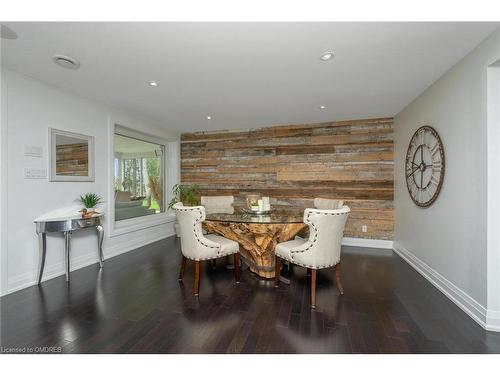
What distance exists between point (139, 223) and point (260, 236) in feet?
9.23

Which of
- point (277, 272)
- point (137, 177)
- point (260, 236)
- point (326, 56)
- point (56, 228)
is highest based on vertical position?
point (326, 56)

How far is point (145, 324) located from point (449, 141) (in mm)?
3506

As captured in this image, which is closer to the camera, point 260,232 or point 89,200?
point 260,232

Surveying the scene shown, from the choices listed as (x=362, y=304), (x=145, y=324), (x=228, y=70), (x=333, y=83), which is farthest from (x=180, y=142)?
(x=362, y=304)

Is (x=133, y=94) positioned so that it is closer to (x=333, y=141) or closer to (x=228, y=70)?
(x=228, y=70)

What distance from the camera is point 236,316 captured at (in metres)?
2.03

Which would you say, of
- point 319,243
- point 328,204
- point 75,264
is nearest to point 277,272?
point 319,243

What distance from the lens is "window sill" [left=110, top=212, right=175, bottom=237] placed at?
385cm

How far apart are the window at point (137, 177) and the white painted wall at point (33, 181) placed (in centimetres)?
71

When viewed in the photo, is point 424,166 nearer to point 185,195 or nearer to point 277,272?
point 277,272

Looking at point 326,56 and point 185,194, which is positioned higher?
point 326,56

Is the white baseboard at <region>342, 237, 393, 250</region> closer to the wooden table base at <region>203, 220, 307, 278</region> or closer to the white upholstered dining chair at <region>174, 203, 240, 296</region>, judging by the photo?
the wooden table base at <region>203, 220, 307, 278</region>

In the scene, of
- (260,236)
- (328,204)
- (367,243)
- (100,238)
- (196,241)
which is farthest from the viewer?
(367,243)

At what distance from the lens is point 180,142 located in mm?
5520
